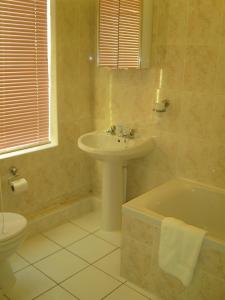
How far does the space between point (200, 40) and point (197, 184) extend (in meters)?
1.11

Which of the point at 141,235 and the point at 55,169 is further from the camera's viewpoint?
the point at 55,169

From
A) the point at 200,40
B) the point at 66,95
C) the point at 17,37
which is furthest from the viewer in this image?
the point at 66,95

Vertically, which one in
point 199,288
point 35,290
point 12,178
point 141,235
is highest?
point 12,178

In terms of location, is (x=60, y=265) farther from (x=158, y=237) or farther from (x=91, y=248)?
(x=158, y=237)

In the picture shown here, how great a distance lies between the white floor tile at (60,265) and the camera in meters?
2.31

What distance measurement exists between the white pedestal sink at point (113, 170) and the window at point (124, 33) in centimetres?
63

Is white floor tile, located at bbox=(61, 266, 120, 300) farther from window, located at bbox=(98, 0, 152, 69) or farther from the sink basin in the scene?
window, located at bbox=(98, 0, 152, 69)

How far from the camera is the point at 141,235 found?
212cm

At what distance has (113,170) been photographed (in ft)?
9.17

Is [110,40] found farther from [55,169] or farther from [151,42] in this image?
[55,169]

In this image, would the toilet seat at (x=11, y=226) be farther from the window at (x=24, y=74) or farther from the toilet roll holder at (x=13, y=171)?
the window at (x=24, y=74)

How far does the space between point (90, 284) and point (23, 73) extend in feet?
5.68

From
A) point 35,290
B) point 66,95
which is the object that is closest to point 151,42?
point 66,95

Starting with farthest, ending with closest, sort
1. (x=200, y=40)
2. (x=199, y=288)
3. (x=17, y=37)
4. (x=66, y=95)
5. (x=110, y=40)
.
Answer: (x=66, y=95)
(x=110, y=40)
(x=17, y=37)
(x=200, y=40)
(x=199, y=288)
